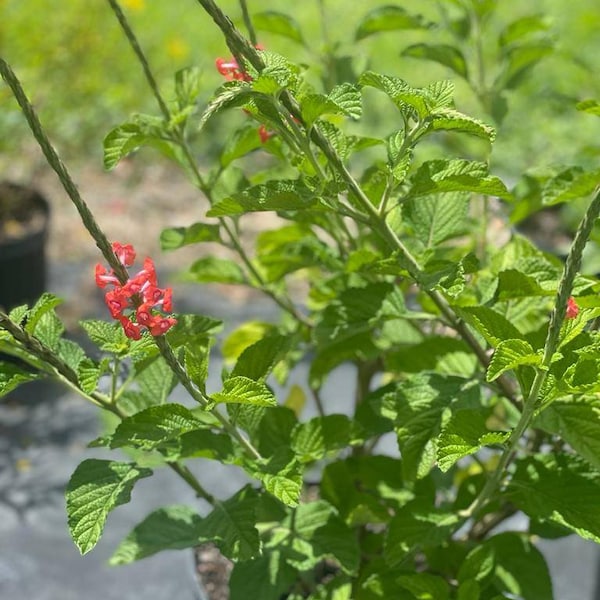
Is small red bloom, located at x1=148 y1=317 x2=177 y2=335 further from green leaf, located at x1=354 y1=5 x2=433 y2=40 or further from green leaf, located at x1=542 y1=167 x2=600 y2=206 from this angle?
green leaf, located at x1=354 y1=5 x2=433 y2=40

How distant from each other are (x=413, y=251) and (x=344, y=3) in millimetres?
4237

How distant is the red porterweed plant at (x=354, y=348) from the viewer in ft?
3.25

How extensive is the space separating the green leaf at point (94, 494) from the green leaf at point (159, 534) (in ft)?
0.80

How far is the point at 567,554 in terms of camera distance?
225 centimetres

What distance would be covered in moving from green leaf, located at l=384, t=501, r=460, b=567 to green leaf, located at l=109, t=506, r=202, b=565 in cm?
29

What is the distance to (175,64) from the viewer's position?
4.37 metres

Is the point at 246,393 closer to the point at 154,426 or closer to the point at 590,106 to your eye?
the point at 154,426

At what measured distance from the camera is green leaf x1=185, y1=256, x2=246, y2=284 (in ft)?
5.04

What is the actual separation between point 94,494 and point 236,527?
20 centimetres

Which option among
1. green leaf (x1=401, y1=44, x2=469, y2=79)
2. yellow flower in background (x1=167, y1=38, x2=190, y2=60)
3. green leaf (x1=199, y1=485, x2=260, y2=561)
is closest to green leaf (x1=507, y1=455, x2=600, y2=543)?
Result: green leaf (x1=199, y1=485, x2=260, y2=561)

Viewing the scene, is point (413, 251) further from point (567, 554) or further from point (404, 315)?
point (567, 554)

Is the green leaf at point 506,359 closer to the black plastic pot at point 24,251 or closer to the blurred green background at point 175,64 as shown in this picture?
the blurred green background at point 175,64

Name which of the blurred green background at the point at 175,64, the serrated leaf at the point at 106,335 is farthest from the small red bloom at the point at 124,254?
the blurred green background at the point at 175,64

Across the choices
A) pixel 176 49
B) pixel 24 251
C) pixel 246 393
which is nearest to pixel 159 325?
pixel 246 393
